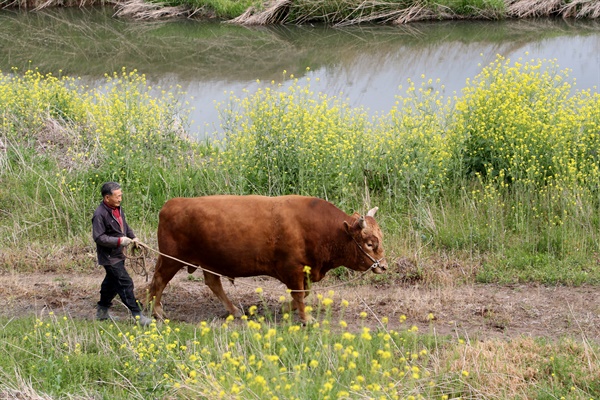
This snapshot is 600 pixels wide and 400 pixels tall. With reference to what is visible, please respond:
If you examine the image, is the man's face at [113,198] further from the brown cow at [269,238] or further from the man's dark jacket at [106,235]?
the brown cow at [269,238]

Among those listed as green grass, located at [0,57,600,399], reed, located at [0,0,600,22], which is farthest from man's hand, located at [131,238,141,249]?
reed, located at [0,0,600,22]

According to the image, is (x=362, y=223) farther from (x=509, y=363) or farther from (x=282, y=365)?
(x=509, y=363)

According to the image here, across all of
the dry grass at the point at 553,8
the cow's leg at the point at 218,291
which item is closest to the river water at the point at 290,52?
the dry grass at the point at 553,8

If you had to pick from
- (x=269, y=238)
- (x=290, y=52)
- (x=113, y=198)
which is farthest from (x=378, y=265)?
(x=290, y=52)

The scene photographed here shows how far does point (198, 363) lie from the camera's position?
6.76 meters

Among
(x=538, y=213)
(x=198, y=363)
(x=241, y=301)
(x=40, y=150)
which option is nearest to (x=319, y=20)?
(x=40, y=150)

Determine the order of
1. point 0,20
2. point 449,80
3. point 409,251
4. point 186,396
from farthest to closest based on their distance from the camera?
point 0,20 → point 449,80 → point 409,251 → point 186,396

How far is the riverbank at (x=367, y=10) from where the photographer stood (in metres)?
25.3

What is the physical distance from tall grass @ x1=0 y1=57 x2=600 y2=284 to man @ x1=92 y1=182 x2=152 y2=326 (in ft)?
8.68

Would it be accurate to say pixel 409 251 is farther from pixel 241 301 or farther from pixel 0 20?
pixel 0 20

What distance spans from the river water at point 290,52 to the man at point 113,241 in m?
7.74

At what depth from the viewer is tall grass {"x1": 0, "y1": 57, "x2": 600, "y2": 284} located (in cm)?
1058

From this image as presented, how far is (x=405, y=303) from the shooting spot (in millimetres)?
8992

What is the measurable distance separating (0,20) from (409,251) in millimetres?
23061
